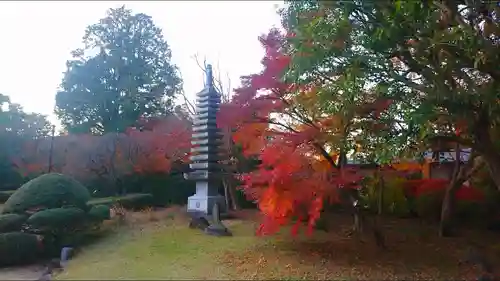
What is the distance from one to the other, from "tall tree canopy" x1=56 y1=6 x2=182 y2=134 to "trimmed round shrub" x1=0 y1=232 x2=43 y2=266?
40.0 ft

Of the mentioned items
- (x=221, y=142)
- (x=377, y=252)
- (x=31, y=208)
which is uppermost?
(x=221, y=142)

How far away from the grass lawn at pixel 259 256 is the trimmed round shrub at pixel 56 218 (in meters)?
0.74

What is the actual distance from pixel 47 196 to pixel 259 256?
5590 millimetres

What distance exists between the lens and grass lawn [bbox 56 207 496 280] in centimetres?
788

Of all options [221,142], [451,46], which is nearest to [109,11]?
[221,142]

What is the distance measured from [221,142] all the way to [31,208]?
5500 mm

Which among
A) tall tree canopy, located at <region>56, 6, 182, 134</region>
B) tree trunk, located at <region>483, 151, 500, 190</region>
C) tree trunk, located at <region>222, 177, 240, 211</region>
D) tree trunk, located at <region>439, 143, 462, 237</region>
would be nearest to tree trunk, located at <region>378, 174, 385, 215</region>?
tree trunk, located at <region>439, 143, 462, 237</region>

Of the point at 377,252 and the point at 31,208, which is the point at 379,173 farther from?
the point at 31,208

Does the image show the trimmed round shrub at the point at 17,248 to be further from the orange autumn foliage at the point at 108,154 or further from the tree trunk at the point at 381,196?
the tree trunk at the point at 381,196

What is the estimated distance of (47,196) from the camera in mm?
10977

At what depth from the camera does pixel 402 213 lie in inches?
563

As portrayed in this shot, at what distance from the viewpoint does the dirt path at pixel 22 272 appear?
8.57m

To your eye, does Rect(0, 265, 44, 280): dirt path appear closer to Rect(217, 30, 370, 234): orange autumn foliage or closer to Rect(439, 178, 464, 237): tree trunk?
Rect(217, 30, 370, 234): orange autumn foliage

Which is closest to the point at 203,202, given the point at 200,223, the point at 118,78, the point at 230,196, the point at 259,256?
the point at 200,223
